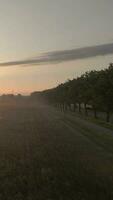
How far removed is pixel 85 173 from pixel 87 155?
627 cm

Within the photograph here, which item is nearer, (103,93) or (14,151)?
(14,151)

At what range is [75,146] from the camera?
1225 inches

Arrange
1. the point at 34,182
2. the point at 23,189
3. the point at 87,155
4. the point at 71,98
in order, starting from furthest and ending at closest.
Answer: the point at 71,98 < the point at 87,155 < the point at 34,182 < the point at 23,189

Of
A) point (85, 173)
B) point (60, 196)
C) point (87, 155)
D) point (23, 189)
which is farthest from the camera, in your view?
point (87, 155)

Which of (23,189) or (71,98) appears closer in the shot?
(23,189)

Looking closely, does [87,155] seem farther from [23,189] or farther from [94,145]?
[23,189]

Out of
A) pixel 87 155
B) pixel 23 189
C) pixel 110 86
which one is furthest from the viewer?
pixel 110 86

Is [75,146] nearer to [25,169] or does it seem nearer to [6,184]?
[25,169]

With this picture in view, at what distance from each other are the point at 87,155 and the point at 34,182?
821cm

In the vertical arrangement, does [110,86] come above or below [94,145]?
above

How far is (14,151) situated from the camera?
94.1ft

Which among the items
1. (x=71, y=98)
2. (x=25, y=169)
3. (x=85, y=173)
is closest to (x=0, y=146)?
(x=25, y=169)

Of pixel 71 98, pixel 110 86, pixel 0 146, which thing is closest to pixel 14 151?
pixel 0 146

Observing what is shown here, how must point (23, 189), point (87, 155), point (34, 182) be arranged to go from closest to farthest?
point (23, 189), point (34, 182), point (87, 155)
